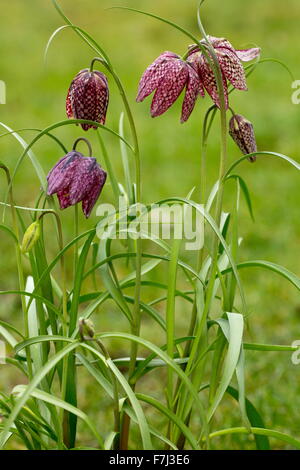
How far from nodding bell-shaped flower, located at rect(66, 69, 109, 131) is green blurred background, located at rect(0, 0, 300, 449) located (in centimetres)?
23

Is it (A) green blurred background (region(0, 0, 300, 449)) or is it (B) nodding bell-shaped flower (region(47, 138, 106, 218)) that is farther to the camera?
(A) green blurred background (region(0, 0, 300, 449))

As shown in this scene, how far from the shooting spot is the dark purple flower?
1017 mm

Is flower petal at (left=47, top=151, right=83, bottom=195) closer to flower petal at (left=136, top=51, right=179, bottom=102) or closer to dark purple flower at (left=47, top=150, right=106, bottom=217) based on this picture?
dark purple flower at (left=47, top=150, right=106, bottom=217)

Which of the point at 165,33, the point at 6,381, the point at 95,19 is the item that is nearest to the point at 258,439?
the point at 6,381

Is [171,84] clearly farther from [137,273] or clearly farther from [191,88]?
[137,273]

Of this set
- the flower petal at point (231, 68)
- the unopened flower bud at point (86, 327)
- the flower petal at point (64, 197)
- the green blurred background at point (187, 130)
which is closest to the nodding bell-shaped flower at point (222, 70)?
the flower petal at point (231, 68)

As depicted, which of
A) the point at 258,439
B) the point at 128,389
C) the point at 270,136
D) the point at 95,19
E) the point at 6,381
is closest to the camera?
the point at 128,389

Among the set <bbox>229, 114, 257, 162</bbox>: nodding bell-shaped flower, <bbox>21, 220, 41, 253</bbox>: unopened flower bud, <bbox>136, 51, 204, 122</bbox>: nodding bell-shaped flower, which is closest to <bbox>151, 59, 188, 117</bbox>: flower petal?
<bbox>136, 51, 204, 122</bbox>: nodding bell-shaped flower

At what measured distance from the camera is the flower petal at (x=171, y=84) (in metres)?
1.00

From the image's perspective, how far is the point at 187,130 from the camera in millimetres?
3439

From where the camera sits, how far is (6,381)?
1.84m

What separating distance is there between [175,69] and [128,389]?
414 mm
